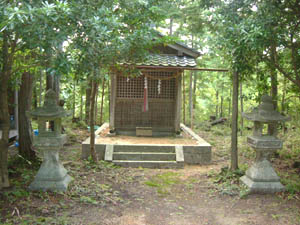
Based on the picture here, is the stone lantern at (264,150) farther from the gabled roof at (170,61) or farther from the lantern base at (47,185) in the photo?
the gabled roof at (170,61)

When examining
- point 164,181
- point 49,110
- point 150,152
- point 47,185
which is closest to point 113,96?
point 150,152

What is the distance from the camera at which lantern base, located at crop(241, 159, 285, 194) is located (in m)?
5.79

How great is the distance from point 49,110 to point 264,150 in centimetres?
465

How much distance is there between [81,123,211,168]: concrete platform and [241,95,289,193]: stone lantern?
10.5 feet

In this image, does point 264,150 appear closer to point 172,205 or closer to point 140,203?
point 172,205

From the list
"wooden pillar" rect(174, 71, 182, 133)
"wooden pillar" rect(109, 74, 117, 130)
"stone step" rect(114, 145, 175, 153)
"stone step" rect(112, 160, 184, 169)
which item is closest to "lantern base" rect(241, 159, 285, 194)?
"stone step" rect(112, 160, 184, 169)

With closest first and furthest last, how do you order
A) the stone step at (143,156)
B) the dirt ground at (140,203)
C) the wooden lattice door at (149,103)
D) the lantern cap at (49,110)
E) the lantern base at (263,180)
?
the dirt ground at (140,203) < the lantern cap at (49,110) < the lantern base at (263,180) < the stone step at (143,156) < the wooden lattice door at (149,103)

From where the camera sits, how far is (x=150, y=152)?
933cm

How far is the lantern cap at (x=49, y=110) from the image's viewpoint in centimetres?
558

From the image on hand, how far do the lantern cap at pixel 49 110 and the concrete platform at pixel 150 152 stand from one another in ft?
11.0

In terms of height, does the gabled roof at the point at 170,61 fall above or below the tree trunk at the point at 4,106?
above

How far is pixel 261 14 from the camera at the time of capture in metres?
5.32

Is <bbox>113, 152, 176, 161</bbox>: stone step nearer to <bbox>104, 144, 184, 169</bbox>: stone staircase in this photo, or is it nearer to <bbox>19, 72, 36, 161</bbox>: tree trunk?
A: <bbox>104, 144, 184, 169</bbox>: stone staircase

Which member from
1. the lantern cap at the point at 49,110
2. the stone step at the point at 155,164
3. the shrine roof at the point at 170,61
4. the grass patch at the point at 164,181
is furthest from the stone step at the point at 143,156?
the lantern cap at the point at 49,110
